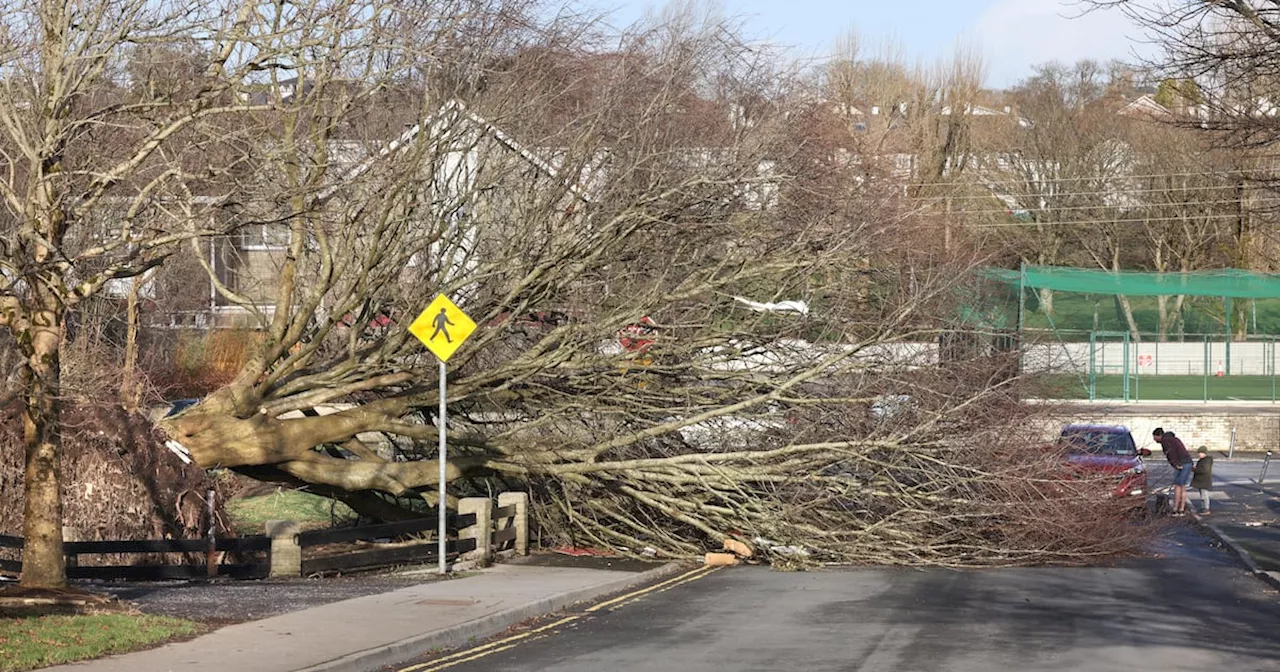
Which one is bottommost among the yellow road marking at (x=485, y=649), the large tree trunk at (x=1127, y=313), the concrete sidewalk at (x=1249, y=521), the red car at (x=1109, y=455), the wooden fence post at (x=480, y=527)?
the concrete sidewalk at (x=1249, y=521)

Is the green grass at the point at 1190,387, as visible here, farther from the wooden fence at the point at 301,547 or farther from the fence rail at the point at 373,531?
the fence rail at the point at 373,531

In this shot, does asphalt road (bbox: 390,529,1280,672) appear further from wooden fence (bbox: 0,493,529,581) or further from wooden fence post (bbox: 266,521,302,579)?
wooden fence post (bbox: 266,521,302,579)

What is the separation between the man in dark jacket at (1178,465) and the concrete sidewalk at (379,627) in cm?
1274

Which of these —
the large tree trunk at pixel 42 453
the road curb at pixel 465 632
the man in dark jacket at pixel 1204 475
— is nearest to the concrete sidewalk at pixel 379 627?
the road curb at pixel 465 632

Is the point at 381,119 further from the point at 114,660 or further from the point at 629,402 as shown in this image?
the point at 114,660

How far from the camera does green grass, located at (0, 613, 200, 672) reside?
35.6ft

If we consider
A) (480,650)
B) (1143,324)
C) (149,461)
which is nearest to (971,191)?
(1143,324)

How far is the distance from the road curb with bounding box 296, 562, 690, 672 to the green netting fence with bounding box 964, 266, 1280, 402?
31.0 metres

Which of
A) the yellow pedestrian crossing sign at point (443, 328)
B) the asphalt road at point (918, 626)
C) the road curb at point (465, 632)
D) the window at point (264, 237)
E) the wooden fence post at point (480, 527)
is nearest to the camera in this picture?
the road curb at point (465, 632)

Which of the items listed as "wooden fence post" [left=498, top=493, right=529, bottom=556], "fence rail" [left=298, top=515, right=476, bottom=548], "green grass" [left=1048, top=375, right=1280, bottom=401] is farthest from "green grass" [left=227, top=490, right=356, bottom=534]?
"green grass" [left=1048, top=375, right=1280, bottom=401]

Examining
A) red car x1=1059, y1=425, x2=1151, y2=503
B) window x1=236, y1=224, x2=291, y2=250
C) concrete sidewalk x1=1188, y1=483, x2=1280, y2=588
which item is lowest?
concrete sidewalk x1=1188, y1=483, x2=1280, y2=588

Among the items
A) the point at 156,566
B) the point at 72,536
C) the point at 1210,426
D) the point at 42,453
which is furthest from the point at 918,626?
the point at 1210,426

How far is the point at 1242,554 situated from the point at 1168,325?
38.4m

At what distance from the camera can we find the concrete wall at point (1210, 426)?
1677 inches
